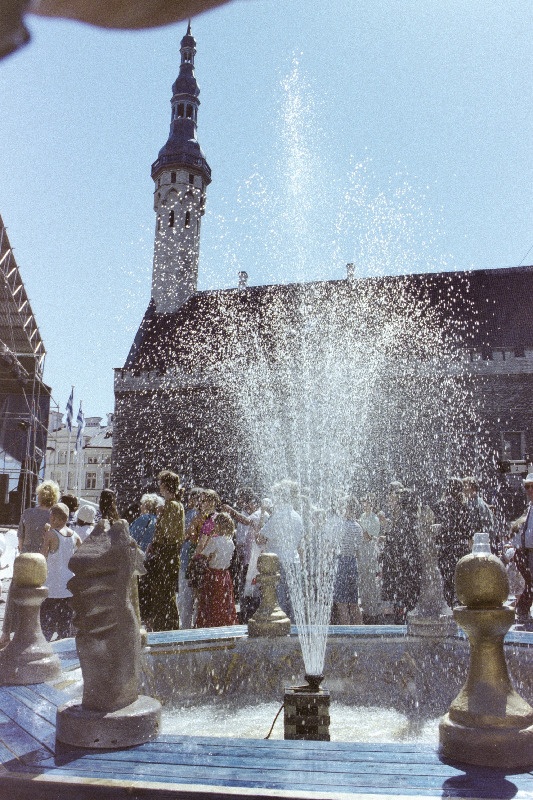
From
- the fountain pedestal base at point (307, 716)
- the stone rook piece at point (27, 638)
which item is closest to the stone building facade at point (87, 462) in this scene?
the stone rook piece at point (27, 638)

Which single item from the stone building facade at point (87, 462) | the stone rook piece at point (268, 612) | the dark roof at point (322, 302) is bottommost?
the stone rook piece at point (268, 612)

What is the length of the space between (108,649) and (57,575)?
12.3 feet

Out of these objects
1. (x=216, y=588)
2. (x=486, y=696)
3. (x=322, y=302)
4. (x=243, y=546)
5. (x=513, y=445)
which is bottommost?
(x=216, y=588)

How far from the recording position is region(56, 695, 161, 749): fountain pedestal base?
72.9 inches

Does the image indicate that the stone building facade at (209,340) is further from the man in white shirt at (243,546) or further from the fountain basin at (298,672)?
the fountain basin at (298,672)

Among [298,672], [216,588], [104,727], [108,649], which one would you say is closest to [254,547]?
[216,588]

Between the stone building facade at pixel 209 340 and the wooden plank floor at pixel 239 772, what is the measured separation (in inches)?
929

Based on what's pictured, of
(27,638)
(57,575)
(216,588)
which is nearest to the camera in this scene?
(27,638)

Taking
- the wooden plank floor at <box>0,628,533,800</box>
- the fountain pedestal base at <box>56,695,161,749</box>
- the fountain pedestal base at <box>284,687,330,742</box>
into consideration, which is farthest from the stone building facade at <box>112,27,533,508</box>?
the wooden plank floor at <box>0,628,533,800</box>

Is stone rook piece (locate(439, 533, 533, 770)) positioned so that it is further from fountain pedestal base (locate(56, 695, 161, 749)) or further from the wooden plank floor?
fountain pedestal base (locate(56, 695, 161, 749))

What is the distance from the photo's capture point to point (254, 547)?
7.12 meters

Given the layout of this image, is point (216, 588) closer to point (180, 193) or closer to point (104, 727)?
point (104, 727)

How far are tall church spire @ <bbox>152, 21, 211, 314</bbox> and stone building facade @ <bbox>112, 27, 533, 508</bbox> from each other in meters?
0.06

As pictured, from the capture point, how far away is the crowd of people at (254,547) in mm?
5309
